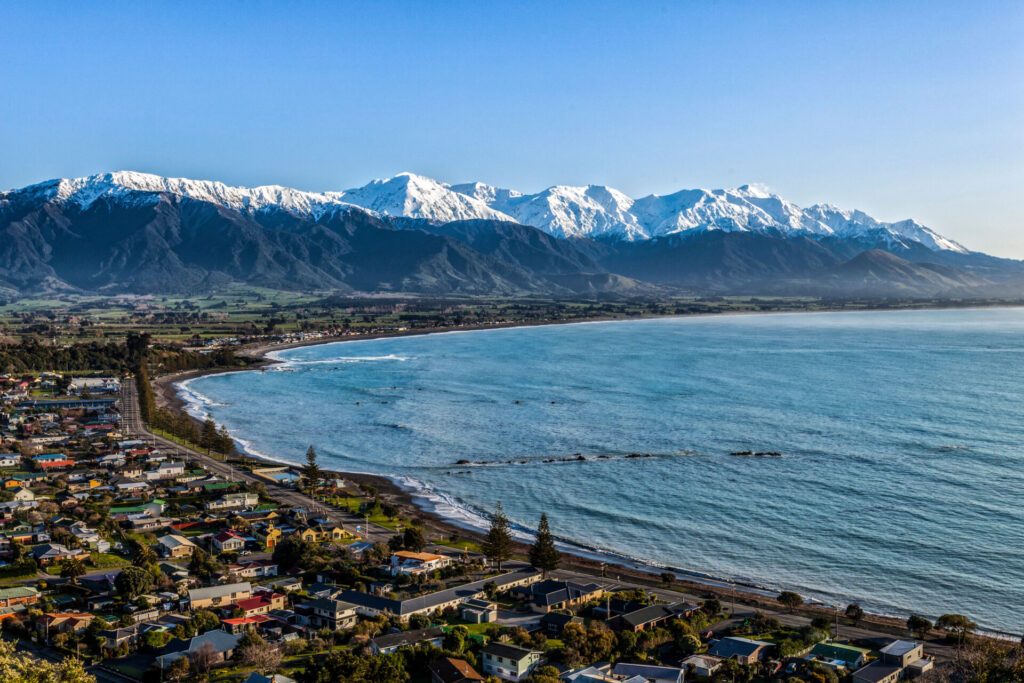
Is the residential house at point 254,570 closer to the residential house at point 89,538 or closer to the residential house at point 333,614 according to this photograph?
the residential house at point 333,614

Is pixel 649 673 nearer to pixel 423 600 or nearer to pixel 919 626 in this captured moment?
pixel 423 600

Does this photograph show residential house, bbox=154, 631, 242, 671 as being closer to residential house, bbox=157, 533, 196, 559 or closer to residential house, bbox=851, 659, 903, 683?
residential house, bbox=157, 533, 196, 559

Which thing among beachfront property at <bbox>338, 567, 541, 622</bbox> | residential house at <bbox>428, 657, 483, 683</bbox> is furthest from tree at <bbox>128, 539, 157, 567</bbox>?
residential house at <bbox>428, 657, 483, 683</bbox>

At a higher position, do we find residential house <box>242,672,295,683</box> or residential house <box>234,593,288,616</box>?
residential house <box>242,672,295,683</box>

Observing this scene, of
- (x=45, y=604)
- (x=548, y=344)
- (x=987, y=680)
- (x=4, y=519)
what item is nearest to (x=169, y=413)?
(x=4, y=519)

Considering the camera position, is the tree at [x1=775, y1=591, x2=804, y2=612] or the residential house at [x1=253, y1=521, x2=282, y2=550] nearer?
the tree at [x1=775, y1=591, x2=804, y2=612]

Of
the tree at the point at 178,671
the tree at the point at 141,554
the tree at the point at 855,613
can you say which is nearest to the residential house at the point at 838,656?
the tree at the point at 855,613

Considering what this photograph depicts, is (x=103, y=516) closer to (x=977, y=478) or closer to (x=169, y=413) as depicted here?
(x=169, y=413)
